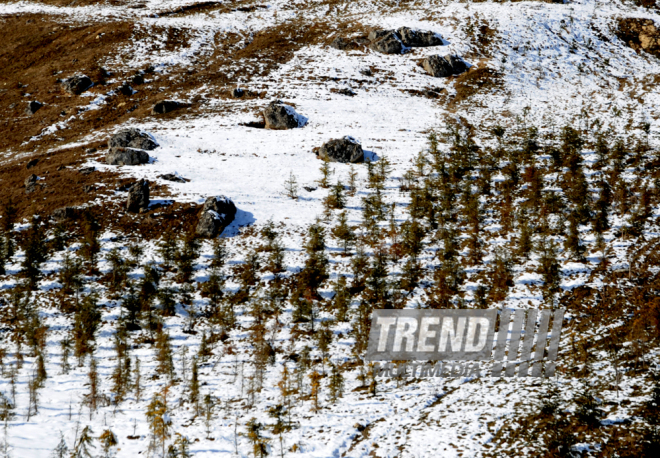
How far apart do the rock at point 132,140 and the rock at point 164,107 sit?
10638 mm

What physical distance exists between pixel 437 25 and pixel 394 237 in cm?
5846

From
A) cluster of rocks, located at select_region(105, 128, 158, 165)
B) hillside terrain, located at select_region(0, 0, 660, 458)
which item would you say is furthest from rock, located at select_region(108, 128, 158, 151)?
hillside terrain, located at select_region(0, 0, 660, 458)

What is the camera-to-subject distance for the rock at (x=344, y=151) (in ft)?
133

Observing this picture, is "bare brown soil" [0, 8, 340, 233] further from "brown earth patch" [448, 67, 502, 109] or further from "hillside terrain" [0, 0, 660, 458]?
"brown earth patch" [448, 67, 502, 109]

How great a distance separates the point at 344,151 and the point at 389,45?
34.5 m

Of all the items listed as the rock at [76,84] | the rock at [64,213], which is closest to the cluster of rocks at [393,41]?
the rock at [76,84]

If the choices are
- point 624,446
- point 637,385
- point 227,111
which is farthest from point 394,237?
point 227,111

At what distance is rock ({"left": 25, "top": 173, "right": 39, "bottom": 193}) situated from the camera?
116 ft

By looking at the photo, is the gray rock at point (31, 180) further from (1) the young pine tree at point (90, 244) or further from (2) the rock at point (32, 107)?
(2) the rock at point (32, 107)

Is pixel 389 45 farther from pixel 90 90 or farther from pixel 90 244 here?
pixel 90 244

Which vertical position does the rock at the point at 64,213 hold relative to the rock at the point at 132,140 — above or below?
below

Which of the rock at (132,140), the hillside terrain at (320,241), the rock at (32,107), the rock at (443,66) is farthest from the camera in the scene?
the rock at (443,66)

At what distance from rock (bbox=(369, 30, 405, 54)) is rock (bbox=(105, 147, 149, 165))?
145 feet

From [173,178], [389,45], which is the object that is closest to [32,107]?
[173,178]
